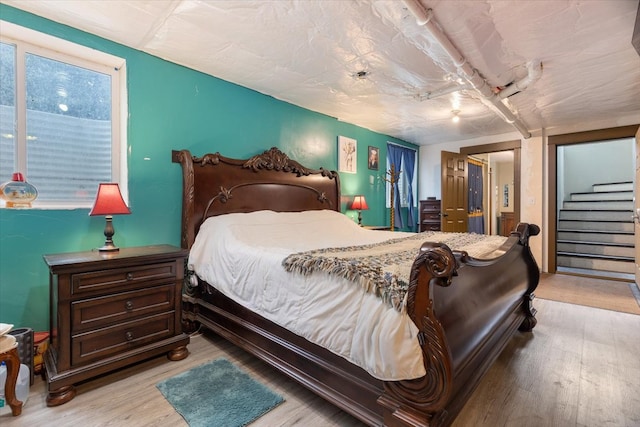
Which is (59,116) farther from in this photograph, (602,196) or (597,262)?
(602,196)

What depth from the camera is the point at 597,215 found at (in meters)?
5.65

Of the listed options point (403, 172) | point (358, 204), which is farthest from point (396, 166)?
point (358, 204)

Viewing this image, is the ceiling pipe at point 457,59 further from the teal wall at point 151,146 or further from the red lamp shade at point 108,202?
the red lamp shade at point 108,202

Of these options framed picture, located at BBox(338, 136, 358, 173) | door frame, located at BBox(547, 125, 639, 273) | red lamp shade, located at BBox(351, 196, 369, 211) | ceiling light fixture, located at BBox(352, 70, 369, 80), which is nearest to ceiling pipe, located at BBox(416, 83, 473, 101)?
ceiling light fixture, located at BBox(352, 70, 369, 80)

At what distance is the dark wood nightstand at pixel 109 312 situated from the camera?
1662 mm

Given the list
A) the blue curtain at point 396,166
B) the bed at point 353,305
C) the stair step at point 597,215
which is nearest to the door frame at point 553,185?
the stair step at point 597,215

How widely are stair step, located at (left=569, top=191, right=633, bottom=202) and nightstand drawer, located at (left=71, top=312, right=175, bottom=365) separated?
7.67 m

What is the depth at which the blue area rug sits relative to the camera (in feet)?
4.95

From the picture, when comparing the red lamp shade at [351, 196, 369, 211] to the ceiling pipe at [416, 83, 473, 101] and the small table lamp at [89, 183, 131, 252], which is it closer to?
the ceiling pipe at [416, 83, 473, 101]

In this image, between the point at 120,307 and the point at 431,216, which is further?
the point at 431,216

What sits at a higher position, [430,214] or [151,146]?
[151,146]

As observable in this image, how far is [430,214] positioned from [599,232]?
304 cm

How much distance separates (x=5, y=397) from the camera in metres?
1.52

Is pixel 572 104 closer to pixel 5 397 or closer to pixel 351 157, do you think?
pixel 351 157
